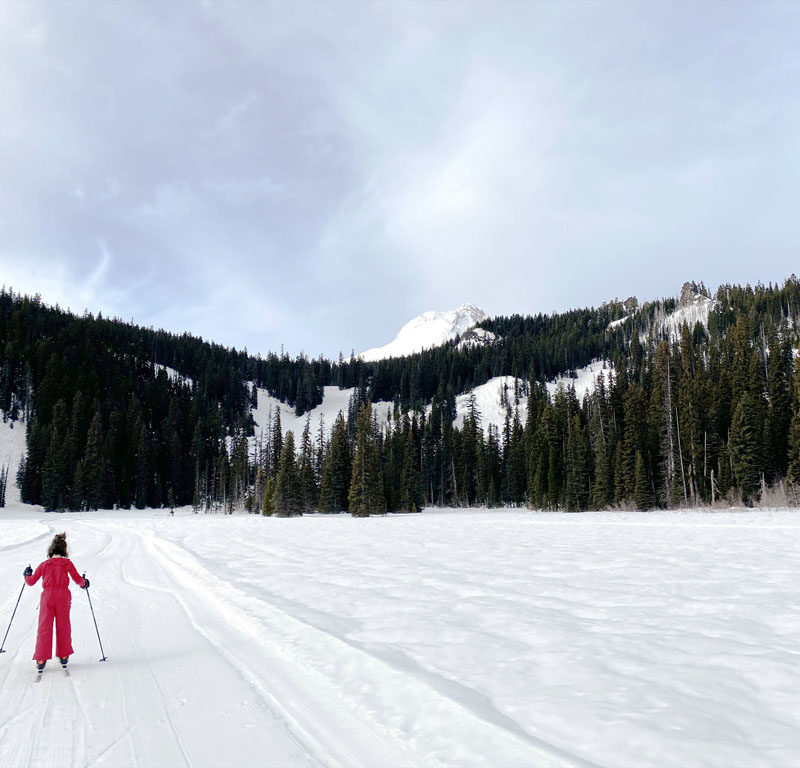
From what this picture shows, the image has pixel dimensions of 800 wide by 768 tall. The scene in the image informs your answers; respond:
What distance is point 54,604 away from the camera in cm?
658

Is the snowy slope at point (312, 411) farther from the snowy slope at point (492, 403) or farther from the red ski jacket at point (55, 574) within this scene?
the red ski jacket at point (55, 574)

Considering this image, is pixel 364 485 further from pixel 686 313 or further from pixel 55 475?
pixel 686 313

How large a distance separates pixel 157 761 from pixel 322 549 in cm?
1593

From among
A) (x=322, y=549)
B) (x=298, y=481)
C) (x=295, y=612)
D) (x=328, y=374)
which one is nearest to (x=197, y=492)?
(x=298, y=481)

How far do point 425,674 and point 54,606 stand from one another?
4.91 meters

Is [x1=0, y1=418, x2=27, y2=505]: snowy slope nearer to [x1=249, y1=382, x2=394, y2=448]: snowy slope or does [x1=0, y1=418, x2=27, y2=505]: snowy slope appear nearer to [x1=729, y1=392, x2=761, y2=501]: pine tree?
[x1=249, y1=382, x2=394, y2=448]: snowy slope

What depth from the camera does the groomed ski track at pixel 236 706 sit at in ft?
13.2

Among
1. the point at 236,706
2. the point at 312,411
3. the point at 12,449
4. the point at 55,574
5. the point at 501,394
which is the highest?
the point at 501,394

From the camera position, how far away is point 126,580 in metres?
13.3

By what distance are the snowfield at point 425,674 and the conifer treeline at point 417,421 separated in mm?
45067

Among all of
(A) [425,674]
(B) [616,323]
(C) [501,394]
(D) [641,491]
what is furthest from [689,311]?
(A) [425,674]

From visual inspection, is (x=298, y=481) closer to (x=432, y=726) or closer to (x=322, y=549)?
(x=322, y=549)

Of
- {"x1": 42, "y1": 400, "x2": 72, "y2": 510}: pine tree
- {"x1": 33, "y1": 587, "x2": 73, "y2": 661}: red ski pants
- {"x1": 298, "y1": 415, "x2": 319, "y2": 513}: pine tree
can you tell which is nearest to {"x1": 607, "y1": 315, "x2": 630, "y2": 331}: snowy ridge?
{"x1": 298, "y1": 415, "x2": 319, "y2": 513}: pine tree

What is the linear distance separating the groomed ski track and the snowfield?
0.9 inches
